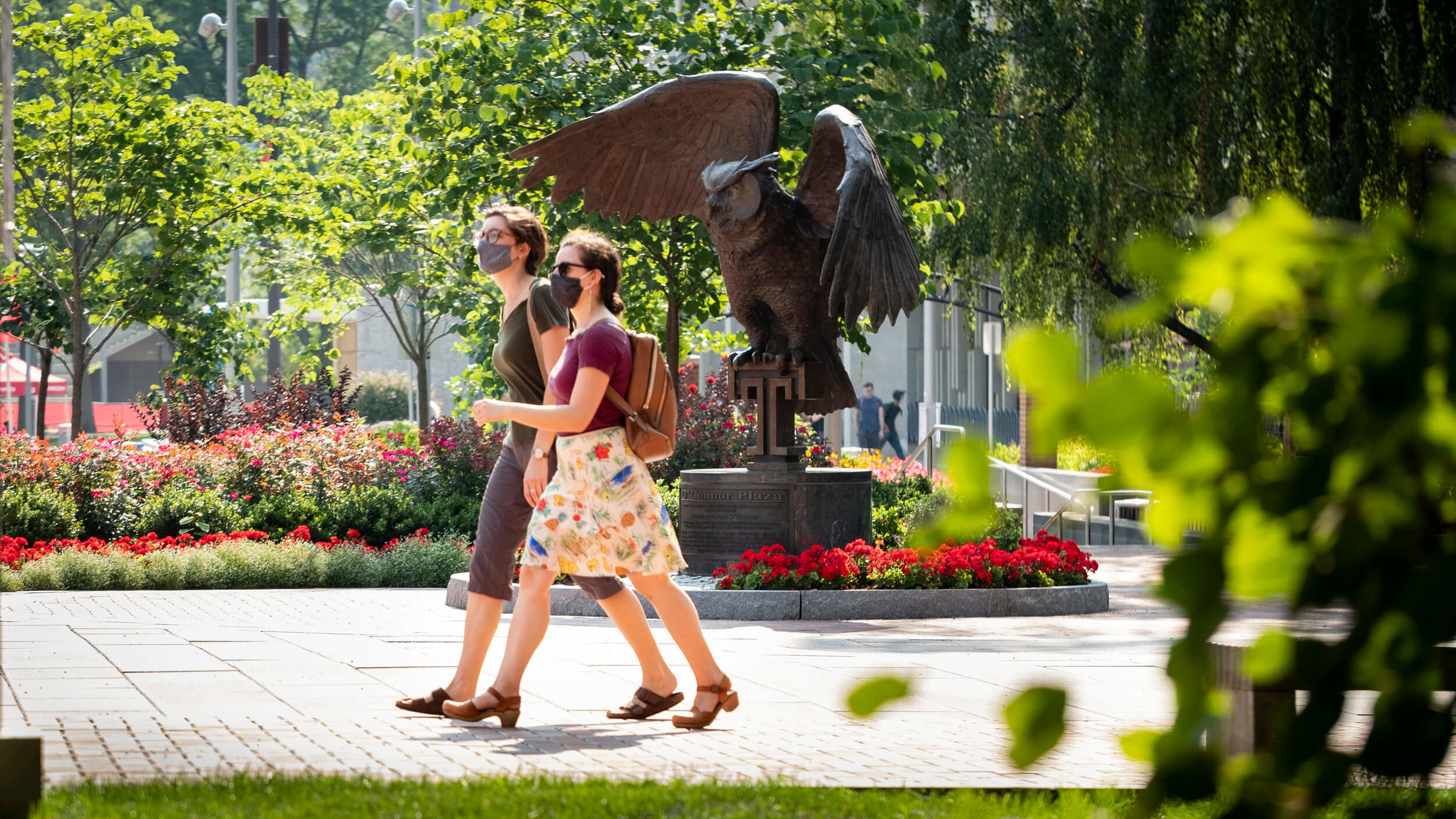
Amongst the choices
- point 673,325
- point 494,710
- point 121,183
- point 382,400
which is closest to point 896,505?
point 673,325

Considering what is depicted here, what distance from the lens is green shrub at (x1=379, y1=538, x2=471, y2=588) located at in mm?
13570

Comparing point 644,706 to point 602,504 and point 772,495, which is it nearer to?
point 602,504

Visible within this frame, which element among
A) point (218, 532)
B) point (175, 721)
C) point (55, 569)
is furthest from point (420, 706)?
point (218, 532)

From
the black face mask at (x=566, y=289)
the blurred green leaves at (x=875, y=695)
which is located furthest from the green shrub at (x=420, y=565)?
the blurred green leaves at (x=875, y=695)

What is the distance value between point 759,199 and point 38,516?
7.44m

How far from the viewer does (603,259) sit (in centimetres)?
643

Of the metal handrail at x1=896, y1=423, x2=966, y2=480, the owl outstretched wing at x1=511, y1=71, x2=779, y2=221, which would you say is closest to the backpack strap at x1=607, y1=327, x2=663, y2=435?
the owl outstretched wing at x1=511, y1=71, x2=779, y2=221

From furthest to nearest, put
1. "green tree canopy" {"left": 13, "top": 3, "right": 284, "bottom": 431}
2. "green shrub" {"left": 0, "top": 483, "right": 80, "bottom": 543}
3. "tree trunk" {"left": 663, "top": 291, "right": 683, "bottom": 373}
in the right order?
"green tree canopy" {"left": 13, "top": 3, "right": 284, "bottom": 431} → "tree trunk" {"left": 663, "top": 291, "right": 683, "bottom": 373} → "green shrub" {"left": 0, "top": 483, "right": 80, "bottom": 543}

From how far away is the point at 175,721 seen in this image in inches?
245

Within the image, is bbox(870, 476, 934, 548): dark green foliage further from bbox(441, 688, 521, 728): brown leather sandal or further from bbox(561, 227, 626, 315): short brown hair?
bbox(441, 688, 521, 728): brown leather sandal

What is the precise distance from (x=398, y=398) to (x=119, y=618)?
38.7 meters

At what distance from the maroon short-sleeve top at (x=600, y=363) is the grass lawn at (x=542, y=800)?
1.67 metres

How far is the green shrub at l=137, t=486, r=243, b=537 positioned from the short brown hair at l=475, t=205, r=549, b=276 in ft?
30.5

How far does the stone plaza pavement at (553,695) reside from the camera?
17.9 ft
